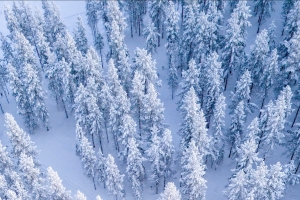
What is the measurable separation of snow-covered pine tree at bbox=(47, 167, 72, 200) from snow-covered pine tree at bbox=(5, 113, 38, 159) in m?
8.31

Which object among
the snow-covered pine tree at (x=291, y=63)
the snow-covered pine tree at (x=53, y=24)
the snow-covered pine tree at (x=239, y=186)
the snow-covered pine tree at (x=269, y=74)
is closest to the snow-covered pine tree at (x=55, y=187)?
the snow-covered pine tree at (x=239, y=186)

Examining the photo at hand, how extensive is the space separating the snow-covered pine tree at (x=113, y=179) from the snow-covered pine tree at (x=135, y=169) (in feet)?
5.13

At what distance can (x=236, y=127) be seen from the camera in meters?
43.4

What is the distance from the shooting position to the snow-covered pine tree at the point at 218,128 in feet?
136

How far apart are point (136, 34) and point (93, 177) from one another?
125 ft

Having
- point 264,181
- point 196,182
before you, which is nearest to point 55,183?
point 196,182

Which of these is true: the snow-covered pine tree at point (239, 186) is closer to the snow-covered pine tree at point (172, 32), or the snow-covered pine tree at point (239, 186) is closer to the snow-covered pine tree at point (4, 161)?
the snow-covered pine tree at point (172, 32)

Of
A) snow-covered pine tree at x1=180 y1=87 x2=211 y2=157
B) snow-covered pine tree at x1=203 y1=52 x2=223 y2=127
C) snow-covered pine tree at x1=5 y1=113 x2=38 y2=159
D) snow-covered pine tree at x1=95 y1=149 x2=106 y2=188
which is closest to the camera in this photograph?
snow-covered pine tree at x1=180 y1=87 x2=211 y2=157

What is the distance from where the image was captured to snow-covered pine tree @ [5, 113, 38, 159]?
40969mm

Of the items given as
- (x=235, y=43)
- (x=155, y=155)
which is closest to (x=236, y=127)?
(x=155, y=155)

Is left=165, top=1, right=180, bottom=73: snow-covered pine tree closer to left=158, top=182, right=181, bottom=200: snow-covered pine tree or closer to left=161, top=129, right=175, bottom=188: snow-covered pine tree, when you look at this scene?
left=161, top=129, right=175, bottom=188: snow-covered pine tree

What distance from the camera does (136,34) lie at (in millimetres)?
73562

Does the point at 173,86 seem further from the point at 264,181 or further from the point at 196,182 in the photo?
the point at 264,181

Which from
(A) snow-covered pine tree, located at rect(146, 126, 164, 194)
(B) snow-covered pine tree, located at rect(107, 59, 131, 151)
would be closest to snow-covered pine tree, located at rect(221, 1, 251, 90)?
(B) snow-covered pine tree, located at rect(107, 59, 131, 151)
